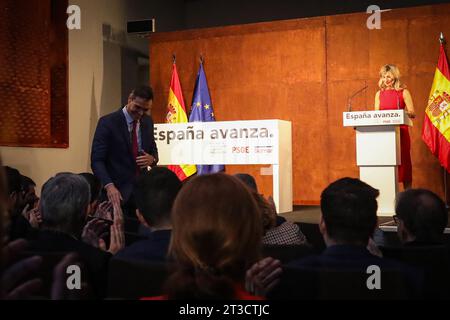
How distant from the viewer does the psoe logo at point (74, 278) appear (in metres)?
1.56

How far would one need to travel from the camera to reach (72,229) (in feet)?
6.00

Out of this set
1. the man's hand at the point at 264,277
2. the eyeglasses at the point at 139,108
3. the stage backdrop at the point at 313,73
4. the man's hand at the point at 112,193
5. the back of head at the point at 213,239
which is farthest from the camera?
the stage backdrop at the point at 313,73

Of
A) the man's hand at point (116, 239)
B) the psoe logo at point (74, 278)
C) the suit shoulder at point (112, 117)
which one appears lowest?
the psoe logo at point (74, 278)

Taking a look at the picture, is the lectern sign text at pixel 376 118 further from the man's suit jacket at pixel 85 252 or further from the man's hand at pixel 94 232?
the man's suit jacket at pixel 85 252

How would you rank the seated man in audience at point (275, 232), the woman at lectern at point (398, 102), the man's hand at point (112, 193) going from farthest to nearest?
the woman at lectern at point (398, 102) → the man's hand at point (112, 193) → the seated man in audience at point (275, 232)

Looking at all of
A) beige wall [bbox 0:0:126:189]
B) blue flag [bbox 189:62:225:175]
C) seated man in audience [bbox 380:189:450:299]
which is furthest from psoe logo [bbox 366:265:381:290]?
blue flag [bbox 189:62:225:175]

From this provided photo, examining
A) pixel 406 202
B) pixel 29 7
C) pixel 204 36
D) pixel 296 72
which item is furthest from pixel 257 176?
pixel 406 202

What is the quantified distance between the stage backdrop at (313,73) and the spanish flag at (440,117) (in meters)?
0.28

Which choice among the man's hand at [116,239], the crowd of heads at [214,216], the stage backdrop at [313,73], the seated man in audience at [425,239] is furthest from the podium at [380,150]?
the man's hand at [116,239]

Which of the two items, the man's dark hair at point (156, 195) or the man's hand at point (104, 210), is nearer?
the man's dark hair at point (156, 195)

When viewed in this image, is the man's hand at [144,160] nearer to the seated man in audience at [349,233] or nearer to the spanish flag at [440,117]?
the seated man in audience at [349,233]

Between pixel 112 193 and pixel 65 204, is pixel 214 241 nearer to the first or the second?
pixel 65 204

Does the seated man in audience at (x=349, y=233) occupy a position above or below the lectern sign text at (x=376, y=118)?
below

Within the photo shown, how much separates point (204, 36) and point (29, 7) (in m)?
2.51
